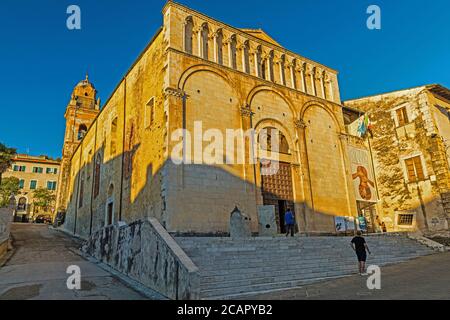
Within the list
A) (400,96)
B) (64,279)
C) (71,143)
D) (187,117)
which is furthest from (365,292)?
(71,143)

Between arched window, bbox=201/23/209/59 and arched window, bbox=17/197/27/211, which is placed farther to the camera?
arched window, bbox=17/197/27/211

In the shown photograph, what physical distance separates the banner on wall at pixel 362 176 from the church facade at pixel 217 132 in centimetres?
79

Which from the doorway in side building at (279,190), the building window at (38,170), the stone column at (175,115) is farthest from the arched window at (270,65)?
the building window at (38,170)

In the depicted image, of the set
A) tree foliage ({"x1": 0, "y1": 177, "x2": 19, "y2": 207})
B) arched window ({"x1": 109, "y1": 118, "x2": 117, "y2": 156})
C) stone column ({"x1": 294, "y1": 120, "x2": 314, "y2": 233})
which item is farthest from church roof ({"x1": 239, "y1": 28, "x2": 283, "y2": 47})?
tree foliage ({"x1": 0, "y1": 177, "x2": 19, "y2": 207})

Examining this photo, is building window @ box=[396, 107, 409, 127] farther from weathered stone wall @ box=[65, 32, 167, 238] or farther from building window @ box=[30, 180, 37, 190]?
building window @ box=[30, 180, 37, 190]

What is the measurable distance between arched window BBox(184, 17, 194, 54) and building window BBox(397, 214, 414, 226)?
1645cm

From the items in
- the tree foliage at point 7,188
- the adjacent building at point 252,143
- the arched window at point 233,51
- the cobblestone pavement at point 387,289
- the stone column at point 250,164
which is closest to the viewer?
the cobblestone pavement at point 387,289

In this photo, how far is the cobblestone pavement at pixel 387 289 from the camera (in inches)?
240

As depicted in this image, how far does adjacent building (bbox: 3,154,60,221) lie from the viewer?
48.1 m

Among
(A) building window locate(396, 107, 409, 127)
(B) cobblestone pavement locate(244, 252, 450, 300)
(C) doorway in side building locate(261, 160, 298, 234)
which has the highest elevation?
(A) building window locate(396, 107, 409, 127)

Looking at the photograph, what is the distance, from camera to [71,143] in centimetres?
3616

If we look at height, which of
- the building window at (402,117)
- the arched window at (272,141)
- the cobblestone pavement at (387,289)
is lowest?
the cobblestone pavement at (387,289)

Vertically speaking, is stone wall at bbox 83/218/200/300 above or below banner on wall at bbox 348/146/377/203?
below

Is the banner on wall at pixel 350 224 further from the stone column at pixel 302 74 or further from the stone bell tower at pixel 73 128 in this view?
the stone bell tower at pixel 73 128
